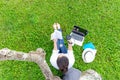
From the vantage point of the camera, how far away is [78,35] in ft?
18.2

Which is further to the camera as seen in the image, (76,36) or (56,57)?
(76,36)

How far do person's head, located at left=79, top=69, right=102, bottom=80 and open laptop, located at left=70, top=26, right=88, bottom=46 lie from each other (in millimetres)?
549

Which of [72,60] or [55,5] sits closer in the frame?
[72,60]

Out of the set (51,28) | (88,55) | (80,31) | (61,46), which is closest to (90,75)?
(88,55)

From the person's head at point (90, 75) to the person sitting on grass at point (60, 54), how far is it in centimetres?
27

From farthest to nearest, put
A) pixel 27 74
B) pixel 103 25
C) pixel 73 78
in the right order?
pixel 103 25 < pixel 27 74 < pixel 73 78

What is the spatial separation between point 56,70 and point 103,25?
1.22 meters

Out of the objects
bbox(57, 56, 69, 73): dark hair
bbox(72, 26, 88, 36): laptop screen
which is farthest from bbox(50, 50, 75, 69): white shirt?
bbox(72, 26, 88, 36): laptop screen

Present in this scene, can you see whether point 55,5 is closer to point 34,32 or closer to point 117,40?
point 34,32

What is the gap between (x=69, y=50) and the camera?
17.8ft

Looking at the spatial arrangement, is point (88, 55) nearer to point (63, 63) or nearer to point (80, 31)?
point (80, 31)

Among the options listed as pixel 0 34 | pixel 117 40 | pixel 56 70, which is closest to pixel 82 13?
pixel 117 40

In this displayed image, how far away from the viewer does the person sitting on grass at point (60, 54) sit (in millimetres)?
5055

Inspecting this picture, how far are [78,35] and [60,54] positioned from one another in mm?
549
